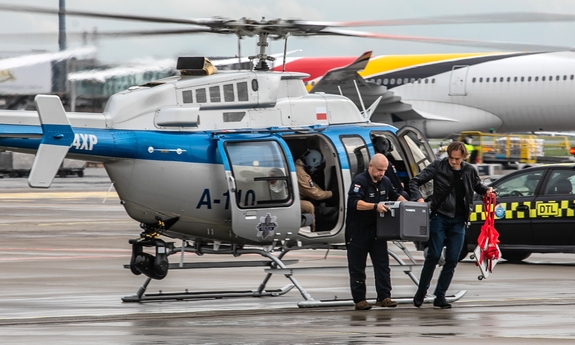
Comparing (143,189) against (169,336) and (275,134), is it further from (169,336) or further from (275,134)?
(169,336)

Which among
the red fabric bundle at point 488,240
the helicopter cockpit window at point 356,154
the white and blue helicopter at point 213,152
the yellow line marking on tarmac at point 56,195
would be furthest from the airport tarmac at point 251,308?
the yellow line marking on tarmac at point 56,195

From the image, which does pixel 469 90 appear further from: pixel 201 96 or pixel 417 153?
pixel 201 96

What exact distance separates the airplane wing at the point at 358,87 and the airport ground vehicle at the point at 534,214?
17.0 meters

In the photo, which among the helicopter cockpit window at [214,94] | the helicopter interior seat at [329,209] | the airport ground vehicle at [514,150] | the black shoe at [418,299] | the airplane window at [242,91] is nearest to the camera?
the black shoe at [418,299]

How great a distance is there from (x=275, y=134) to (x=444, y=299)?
2.72 metres

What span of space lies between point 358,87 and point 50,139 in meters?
26.0

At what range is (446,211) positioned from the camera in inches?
477

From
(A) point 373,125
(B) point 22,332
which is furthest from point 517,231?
(B) point 22,332

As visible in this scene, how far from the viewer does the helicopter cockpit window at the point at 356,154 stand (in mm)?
13258

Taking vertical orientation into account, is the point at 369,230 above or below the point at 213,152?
below

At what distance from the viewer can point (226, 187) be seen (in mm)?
12844

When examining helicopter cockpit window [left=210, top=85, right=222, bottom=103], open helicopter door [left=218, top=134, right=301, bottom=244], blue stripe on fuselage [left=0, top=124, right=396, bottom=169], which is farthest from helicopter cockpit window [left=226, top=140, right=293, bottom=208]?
helicopter cockpit window [left=210, top=85, right=222, bottom=103]

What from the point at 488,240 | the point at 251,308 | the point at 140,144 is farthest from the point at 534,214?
the point at 140,144

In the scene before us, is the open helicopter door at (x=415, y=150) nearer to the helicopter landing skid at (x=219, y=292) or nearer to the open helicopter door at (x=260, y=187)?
the open helicopter door at (x=260, y=187)
